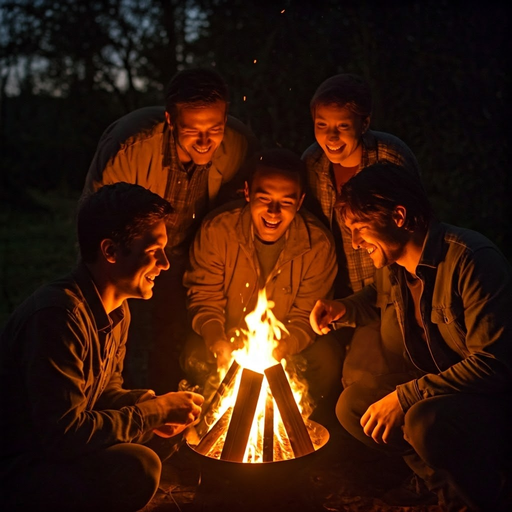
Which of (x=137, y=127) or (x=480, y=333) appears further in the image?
(x=137, y=127)

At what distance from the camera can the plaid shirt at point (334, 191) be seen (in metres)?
4.66

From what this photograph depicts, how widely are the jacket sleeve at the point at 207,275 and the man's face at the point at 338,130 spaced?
95 cm

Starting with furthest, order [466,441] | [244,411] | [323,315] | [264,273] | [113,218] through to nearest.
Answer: [264,273] → [323,315] → [244,411] → [113,218] → [466,441]

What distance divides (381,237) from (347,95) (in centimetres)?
126

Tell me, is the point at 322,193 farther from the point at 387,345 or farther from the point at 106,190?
the point at 106,190

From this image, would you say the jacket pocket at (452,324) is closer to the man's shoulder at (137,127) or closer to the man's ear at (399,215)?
the man's ear at (399,215)

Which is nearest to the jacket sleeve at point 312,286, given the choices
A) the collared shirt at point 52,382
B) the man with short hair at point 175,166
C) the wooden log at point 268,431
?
the man with short hair at point 175,166

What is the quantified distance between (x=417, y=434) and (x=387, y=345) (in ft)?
3.14

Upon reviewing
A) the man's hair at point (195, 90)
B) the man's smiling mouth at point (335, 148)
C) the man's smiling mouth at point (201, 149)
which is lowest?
the man's smiling mouth at point (201, 149)

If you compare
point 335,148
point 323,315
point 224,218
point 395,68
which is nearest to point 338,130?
point 335,148

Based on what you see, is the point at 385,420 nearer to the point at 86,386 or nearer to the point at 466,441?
the point at 466,441

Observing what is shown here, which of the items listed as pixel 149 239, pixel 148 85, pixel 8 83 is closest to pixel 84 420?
pixel 149 239

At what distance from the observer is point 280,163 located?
4.62 metres

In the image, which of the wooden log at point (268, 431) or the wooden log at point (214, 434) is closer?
the wooden log at point (268, 431)
